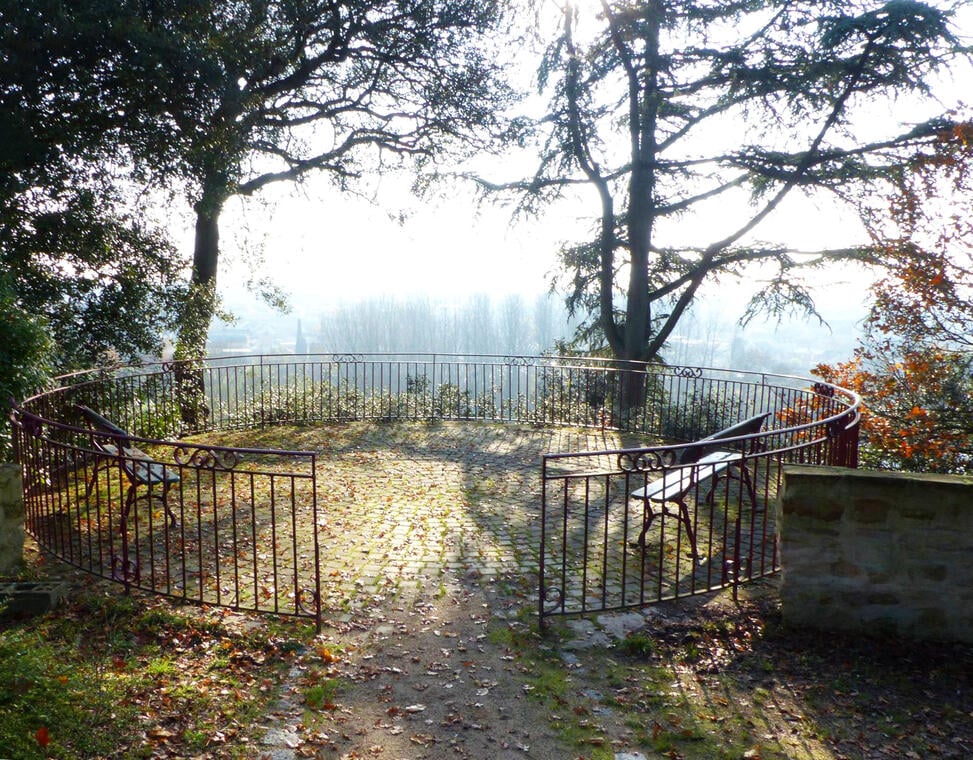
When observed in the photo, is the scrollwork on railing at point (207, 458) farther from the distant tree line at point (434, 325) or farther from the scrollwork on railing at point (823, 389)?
the distant tree line at point (434, 325)

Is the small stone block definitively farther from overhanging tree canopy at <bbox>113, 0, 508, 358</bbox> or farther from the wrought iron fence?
overhanging tree canopy at <bbox>113, 0, 508, 358</bbox>

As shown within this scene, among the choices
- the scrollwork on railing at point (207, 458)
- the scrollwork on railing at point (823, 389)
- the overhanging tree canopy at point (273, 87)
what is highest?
the overhanging tree canopy at point (273, 87)

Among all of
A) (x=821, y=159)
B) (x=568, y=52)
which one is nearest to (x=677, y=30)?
(x=568, y=52)

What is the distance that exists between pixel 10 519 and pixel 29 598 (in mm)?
1083

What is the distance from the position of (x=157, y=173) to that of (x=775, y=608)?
12.0 m

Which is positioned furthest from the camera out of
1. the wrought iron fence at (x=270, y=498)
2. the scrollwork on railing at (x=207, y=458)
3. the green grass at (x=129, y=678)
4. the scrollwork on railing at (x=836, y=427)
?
the scrollwork on railing at (x=836, y=427)

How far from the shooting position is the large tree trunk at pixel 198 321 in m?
12.4

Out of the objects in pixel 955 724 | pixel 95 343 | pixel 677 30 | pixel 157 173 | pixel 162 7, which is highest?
pixel 677 30

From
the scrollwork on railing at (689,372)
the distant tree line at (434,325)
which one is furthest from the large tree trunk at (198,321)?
the distant tree line at (434,325)

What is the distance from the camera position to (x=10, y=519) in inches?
221

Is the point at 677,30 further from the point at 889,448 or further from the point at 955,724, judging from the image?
the point at 955,724

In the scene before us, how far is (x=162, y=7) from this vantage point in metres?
11.0

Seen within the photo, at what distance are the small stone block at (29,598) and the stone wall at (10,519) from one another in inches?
28.5

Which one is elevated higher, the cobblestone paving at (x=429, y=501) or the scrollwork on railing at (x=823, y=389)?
the scrollwork on railing at (x=823, y=389)
